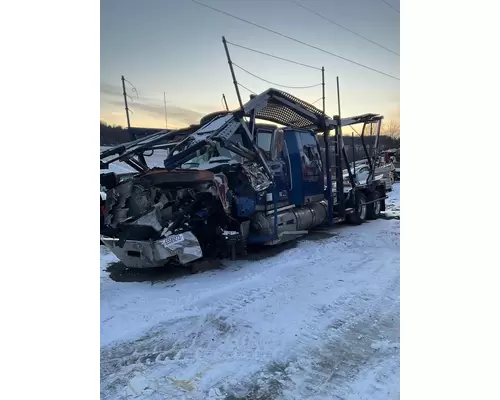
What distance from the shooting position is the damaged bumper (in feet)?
9.48

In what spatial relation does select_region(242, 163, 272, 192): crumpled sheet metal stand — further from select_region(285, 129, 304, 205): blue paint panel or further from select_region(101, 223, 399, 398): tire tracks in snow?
select_region(101, 223, 399, 398): tire tracks in snow

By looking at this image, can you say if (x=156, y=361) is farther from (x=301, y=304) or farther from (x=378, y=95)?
(x=378, y=95)

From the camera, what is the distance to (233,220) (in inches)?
142

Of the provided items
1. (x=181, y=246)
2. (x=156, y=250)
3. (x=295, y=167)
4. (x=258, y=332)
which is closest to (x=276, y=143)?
(x=295, y=167)

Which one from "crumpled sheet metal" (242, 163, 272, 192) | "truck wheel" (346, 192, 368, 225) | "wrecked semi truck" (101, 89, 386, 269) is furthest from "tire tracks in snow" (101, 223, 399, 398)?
"truck wheel" (346, 192, 368, 225)

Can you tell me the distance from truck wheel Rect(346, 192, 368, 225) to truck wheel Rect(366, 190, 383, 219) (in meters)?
0.05

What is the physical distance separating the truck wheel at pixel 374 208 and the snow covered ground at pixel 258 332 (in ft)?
6.93

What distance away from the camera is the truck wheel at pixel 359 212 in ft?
16.6

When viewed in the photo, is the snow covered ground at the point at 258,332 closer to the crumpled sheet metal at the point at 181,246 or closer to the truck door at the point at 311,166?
the crumpled sheet metal at the point at 181,246

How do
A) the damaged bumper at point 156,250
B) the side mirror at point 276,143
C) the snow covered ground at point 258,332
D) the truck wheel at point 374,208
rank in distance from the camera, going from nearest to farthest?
the snow covered ground at point 258,332
the damaged bumper at point 156,250
the side mirror at point 276,143
the truck wheel at point 374,208

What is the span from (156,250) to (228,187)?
0.91 m

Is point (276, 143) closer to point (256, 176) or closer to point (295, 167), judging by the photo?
point (295, 167)

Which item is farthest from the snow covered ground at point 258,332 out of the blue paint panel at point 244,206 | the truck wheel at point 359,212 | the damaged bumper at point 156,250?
the truck wheel at point 359,212
